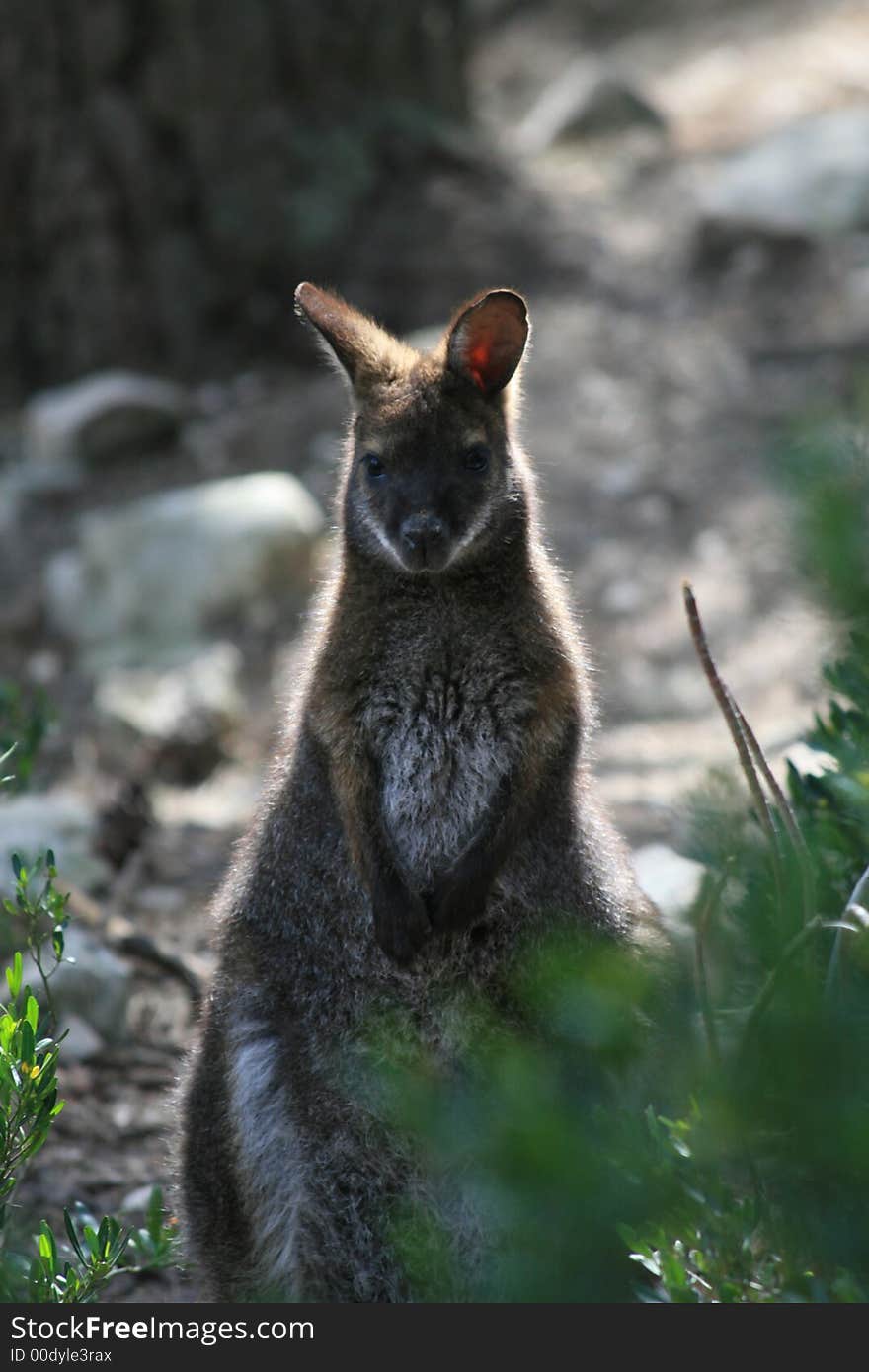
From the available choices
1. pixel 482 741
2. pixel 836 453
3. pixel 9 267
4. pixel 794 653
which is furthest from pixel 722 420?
pixel 836 453

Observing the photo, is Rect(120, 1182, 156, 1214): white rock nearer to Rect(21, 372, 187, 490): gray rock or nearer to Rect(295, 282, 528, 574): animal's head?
Rect(295, 282, 528, 574): animal's head

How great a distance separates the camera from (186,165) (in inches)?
346

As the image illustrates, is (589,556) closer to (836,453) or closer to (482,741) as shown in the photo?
(482,741)

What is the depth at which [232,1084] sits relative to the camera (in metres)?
3.33

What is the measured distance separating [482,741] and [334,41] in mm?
6696

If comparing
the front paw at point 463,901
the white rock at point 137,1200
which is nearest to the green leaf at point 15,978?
the front paw at point 463,901

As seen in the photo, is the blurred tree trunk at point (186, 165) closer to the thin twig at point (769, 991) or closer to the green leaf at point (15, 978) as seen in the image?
the green leaf at point (15, 978)

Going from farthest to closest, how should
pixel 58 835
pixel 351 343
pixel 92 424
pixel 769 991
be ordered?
pixel 92 424 < pixel 58 835 < pixel 351 343 < pixel 769 991

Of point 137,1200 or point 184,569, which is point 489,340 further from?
point 184,569

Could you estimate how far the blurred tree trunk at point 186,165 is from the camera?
8484 millimetres

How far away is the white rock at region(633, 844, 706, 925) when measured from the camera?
178 inches

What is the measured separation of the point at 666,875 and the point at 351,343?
194cm

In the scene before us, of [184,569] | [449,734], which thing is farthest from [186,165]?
[449,734]

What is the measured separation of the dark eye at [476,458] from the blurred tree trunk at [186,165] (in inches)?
223
